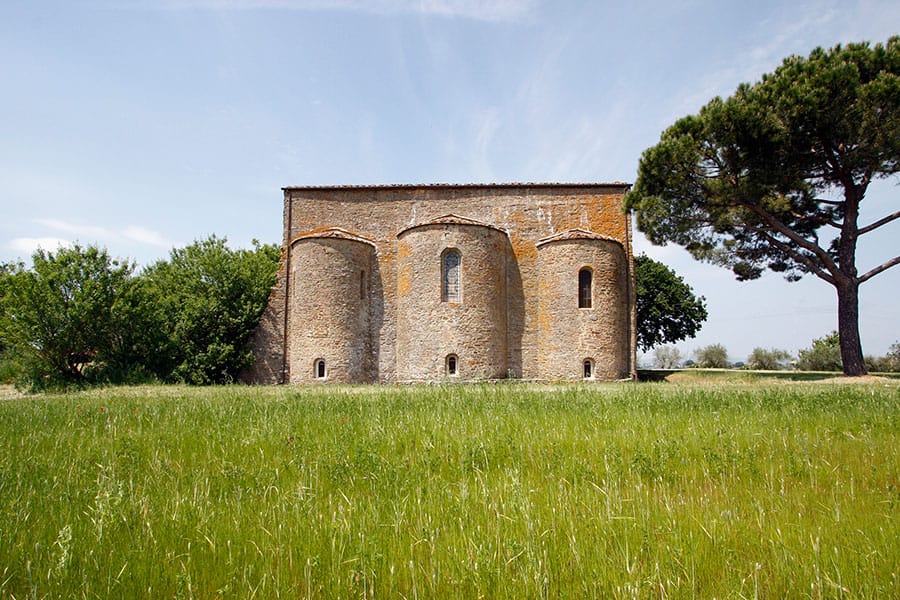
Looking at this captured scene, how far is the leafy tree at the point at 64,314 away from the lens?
17.2 m

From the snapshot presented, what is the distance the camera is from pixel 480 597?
2027 mm

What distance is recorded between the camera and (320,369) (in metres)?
19.5

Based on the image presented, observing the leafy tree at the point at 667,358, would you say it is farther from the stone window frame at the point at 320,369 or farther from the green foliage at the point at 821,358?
the stone window frame at the point at 320,369

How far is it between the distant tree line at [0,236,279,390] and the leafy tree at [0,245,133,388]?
3cm

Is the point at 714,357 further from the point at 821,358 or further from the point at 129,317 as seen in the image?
the point at 129,317

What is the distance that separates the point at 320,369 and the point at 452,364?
225 inches

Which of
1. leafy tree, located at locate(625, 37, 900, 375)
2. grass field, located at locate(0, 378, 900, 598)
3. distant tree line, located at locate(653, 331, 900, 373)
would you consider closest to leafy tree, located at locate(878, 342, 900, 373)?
distant tree line, located at locate(653, 331, 900, 373)

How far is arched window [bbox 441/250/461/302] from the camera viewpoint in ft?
64.2

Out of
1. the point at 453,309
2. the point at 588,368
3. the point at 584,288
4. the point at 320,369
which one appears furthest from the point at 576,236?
A: the point at 320,369

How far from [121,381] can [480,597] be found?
68.0 feet

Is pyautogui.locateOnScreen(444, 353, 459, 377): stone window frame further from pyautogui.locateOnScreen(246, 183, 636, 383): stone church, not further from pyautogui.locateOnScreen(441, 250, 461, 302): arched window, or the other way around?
pyautogui.locateOnScreen(441, 250, 461, 302): arched window

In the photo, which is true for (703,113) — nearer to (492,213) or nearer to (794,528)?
(492,213)

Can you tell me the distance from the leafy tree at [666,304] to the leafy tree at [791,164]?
913cm

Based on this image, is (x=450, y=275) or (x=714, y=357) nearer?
(x=450, y=275)
